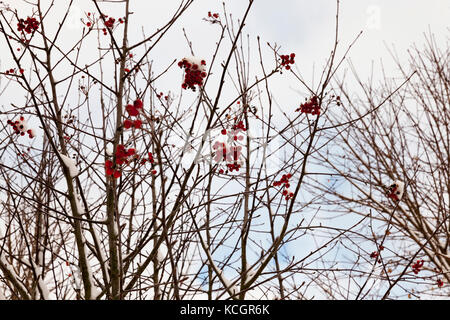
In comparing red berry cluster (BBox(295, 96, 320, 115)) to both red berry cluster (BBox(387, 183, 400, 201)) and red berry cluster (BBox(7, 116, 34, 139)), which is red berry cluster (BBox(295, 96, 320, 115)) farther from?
red berry cluster (BBox(7, 116, 34, 139))

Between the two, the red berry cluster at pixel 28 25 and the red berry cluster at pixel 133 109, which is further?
the red berry cluster at pixel 28 25

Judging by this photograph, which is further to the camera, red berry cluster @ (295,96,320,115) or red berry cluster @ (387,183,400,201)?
red berry cluster @ (387,183,400,201)

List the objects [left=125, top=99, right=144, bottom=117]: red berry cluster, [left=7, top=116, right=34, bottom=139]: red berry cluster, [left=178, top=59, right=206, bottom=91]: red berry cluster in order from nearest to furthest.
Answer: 1. [left=125, top=99, right=144, bottom=117]: red berry cluster
2. [left=178, top=59, right=206, bottom=91]: red berry cluster
3. [left=7, top=116, right=34, bottom=139]: red berry cluster

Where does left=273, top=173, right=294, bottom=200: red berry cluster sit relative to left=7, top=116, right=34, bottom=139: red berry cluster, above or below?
below

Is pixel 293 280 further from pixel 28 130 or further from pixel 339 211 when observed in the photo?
pixel 28 130

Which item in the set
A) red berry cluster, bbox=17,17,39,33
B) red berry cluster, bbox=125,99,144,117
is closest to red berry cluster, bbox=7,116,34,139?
red berry cluster, bbox=17,17,39,33

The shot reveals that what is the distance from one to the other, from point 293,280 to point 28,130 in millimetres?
3281

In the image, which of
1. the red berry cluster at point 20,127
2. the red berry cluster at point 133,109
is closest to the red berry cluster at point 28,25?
the red berry cluster at point 20,127

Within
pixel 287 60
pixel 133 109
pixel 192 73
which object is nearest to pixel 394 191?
pixel 287 60

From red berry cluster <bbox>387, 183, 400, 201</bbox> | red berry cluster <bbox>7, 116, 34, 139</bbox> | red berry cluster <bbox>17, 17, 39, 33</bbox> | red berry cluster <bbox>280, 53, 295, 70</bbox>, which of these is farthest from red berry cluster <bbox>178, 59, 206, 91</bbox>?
red berry cluster <bbox>387, 183, 400, 201</bbox>

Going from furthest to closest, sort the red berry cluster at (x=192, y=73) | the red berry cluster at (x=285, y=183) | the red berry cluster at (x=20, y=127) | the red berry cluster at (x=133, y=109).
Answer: the red berry cluster at (x=20, y=127), the red berry cluster at (x=285, y=183), the red berry cluster at (x=192, y=73), the red berry cluster at (x=133, y=109)

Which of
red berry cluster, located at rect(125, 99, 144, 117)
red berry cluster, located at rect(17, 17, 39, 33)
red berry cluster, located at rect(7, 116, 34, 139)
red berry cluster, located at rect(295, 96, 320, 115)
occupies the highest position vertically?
red berry cluster, located at rect(17, 17, 39, 33)

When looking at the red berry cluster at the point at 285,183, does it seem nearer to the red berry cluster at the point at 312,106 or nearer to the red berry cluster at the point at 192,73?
the red berry cluster at the point at 312,106

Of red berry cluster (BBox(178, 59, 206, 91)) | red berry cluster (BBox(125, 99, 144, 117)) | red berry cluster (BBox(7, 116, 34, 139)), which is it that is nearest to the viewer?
red berry cluster (BBox(125, 99, 144, 117))
